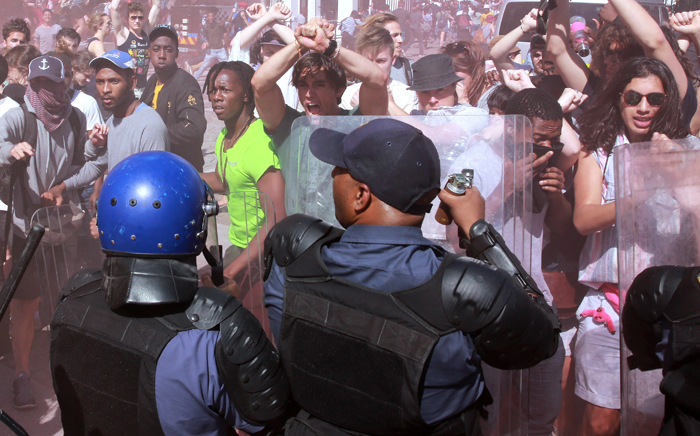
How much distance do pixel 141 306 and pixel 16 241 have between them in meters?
2.93

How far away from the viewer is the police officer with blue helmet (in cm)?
151

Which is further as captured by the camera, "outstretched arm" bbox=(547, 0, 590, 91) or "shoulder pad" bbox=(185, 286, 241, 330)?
"outstretched arm" bbox=(547, 0, 590, 91)

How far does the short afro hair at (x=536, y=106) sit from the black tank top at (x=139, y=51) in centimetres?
444

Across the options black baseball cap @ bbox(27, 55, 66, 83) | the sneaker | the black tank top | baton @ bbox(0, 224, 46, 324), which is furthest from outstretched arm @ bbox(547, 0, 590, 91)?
the black tank top

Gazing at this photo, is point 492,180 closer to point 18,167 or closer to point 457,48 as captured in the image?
point 457,48

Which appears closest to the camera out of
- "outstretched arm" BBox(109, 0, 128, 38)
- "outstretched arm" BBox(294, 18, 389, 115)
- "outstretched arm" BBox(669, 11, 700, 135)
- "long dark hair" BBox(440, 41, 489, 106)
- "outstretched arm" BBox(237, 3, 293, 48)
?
"outstretched arm" BBox(294, 18, 389, 115)

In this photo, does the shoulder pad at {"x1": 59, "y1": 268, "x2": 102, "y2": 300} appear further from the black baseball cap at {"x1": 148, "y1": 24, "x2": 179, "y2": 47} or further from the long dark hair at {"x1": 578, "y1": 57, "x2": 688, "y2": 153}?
the black baseball cap at {"x1": 148, "y1": 24, "x2": 179, "y2": 47}

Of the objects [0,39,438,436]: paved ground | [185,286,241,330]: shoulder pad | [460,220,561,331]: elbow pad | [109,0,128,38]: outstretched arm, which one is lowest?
[0,39,438,436]: paved ground

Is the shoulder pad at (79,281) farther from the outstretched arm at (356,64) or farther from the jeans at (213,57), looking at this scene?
the jeans at (213,57)

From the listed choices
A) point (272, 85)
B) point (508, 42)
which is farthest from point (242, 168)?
point (508, 42)

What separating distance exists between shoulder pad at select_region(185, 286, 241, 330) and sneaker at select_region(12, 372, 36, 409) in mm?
2606

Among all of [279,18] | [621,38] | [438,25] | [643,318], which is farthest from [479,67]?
[438,25]

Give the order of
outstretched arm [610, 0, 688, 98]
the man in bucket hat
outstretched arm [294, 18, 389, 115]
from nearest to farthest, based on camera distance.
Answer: outstretched arm [294, 18, 389, 115] → outstretched arm [610, 0, 688, 98] → the man in bucket hat

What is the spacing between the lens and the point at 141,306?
5.04 ft
